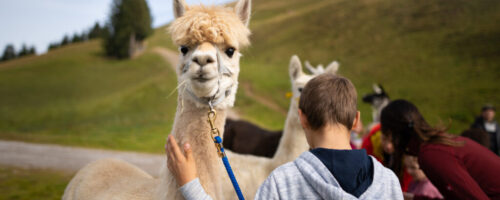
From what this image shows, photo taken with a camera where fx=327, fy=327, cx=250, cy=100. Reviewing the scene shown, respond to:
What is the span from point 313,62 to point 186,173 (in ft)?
96.4

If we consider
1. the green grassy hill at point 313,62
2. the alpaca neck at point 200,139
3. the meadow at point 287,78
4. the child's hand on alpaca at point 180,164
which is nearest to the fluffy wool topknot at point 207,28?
the alpaca neck at point 200,139

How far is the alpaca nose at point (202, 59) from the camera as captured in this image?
1796 millimetres

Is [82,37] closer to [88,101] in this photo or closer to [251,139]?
[88,101]

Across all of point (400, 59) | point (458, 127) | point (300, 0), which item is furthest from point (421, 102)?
point (300, 0)

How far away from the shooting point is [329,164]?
134cm

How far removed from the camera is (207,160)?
2014 millimetres

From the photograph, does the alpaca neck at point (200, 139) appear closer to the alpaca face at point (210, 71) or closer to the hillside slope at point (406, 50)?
the alpaca face at point (210, 71)

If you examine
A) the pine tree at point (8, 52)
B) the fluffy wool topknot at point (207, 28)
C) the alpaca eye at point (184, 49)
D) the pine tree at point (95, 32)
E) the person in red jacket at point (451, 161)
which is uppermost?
the pine tree at point (95, 32)

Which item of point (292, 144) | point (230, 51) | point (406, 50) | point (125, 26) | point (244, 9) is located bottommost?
point (406, 50)

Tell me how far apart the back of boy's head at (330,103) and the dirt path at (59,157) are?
25.6 ft

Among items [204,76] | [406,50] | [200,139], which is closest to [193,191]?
[200,139]

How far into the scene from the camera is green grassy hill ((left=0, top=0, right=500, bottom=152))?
19312 millimetres

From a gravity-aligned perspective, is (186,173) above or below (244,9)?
below

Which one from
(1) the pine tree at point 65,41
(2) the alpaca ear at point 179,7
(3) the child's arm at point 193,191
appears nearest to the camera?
(3) the child's arm at point 193,191
